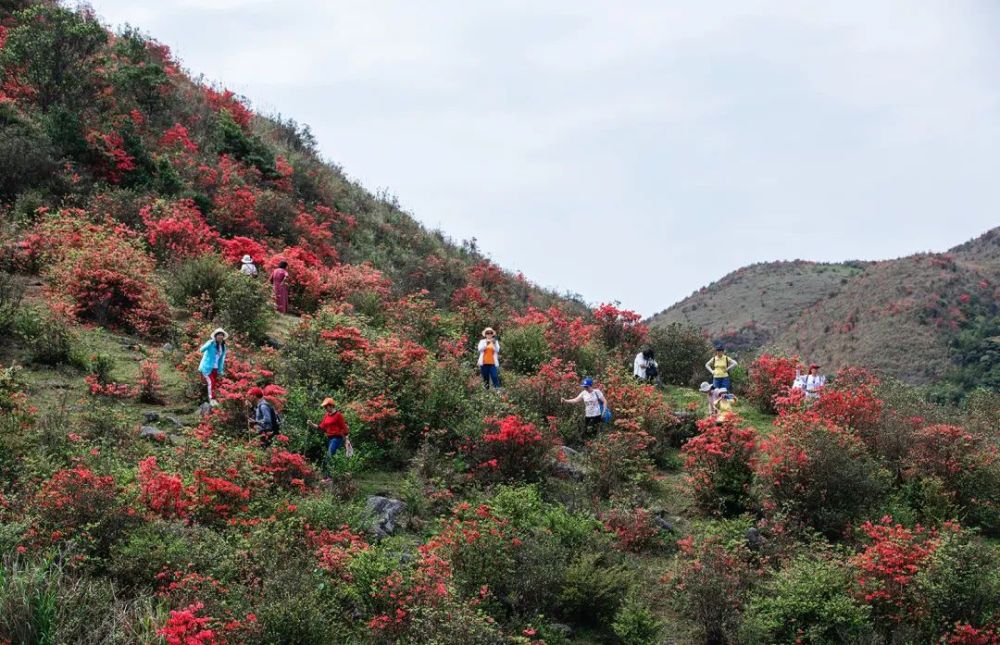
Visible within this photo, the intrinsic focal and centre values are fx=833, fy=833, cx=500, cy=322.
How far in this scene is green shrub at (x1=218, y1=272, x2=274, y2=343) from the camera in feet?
51.9

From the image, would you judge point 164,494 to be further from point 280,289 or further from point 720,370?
point 720,370

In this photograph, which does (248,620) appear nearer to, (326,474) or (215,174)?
(326,474)

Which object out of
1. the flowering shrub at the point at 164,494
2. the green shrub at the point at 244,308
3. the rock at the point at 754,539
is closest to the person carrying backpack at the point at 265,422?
the flowering shrub at the point at 164,494

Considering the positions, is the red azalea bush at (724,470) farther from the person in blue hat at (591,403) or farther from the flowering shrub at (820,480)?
the person in blue hat at (591,403)

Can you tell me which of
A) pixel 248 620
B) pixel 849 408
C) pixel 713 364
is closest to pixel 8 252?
pixel 248 620

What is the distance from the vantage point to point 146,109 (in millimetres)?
26719

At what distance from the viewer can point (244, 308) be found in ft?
52.5

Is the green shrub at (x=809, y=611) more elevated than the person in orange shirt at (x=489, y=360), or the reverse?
the person in orange shirt at (x=489, y=360)

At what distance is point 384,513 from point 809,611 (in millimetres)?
5247

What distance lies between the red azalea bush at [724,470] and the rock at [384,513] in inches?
192

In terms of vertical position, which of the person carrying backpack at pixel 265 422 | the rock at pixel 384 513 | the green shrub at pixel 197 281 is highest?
the green shrub at pixel 197 281

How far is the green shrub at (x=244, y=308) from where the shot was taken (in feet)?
51.9

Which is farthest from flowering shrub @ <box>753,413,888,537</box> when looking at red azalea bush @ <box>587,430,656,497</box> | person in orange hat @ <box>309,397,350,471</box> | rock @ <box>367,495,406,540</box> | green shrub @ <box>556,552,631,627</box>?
person in orange hat @ <box>309,397,350,471</box>

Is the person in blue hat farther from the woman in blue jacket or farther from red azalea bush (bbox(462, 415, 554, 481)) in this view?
the woman in blue jacket
